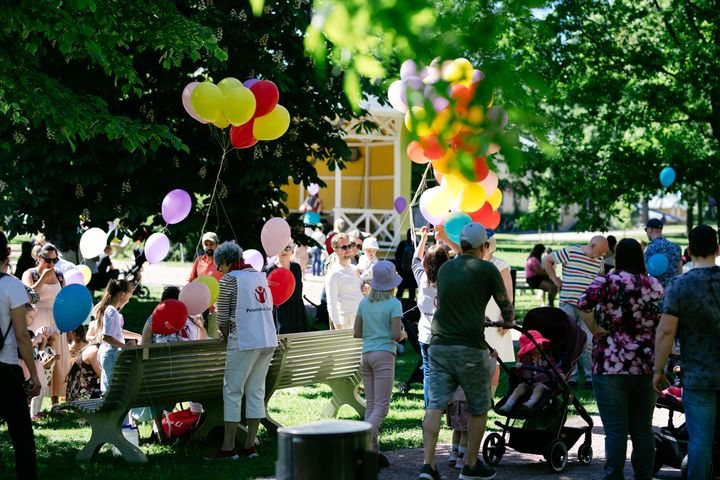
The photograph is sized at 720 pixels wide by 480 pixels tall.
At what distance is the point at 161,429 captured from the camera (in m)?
9.07

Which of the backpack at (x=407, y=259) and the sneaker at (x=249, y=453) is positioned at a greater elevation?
the backpack at (x=407, y=259)

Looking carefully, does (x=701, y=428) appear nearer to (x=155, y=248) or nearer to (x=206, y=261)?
(x=155, y=248)

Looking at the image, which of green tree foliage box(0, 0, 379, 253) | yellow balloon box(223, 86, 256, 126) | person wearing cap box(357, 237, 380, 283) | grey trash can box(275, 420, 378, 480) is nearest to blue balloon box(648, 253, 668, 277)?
person wearing cap box(357, 237, 380, 283)

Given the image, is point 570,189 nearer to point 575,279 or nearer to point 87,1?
point 575,279

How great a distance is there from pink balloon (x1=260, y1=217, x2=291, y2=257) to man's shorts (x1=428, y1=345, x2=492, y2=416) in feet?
10.9

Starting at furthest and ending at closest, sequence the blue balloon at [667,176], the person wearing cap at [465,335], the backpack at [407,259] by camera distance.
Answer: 1. the blue balloon at [667,176]
2. the backpack at [407,259]
3. the person wearing cap at [465,335]

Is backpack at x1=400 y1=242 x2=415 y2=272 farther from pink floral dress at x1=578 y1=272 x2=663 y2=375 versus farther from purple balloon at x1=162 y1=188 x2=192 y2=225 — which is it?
pink floral dress at x1=578 y1=272 x2=663 y2=375

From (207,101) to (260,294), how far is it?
2053 mm

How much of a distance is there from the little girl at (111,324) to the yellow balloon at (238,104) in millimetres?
1877

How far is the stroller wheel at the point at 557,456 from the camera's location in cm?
789

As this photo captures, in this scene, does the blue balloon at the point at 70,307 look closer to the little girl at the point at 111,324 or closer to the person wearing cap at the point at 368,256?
the little girl at the point at 111,324

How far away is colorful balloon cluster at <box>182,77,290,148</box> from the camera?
30.7 ft

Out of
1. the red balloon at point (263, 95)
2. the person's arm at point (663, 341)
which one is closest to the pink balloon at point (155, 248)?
the red balloon at point (263, 95)

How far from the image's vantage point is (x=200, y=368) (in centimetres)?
867
